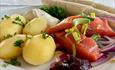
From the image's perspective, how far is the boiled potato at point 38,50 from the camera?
0.62 meters

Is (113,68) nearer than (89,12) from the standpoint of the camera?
Yes

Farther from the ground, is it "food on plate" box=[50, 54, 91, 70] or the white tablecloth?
the white tablecloth

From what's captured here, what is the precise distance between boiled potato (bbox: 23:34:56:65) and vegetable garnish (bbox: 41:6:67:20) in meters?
0.20

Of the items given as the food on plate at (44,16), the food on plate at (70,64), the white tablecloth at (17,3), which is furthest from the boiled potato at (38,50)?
the white tablecloth at (17,3)

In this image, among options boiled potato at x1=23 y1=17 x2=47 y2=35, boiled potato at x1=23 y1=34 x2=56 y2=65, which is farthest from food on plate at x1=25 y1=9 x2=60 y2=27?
boiled potato at x1=23 y1=34 x2=56 y2=65

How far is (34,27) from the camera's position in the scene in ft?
2.35

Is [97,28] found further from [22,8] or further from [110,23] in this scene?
[22,8]

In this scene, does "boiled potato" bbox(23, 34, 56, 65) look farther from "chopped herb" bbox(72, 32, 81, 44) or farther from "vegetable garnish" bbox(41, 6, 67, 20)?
"vegetable garnish" bbox(41, 6, 67, 20)

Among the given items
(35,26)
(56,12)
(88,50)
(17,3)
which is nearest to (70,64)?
(88,50)

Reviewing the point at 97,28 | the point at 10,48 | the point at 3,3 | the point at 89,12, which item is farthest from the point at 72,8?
the point at 3,3

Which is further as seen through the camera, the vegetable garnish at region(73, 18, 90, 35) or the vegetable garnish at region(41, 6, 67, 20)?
the vegetable garnish at region(41, 6, 67, 20)

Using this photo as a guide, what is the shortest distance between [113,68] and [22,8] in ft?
1.56

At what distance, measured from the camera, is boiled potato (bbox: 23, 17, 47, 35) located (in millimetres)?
711

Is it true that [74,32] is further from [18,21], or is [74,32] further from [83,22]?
[18,21]
